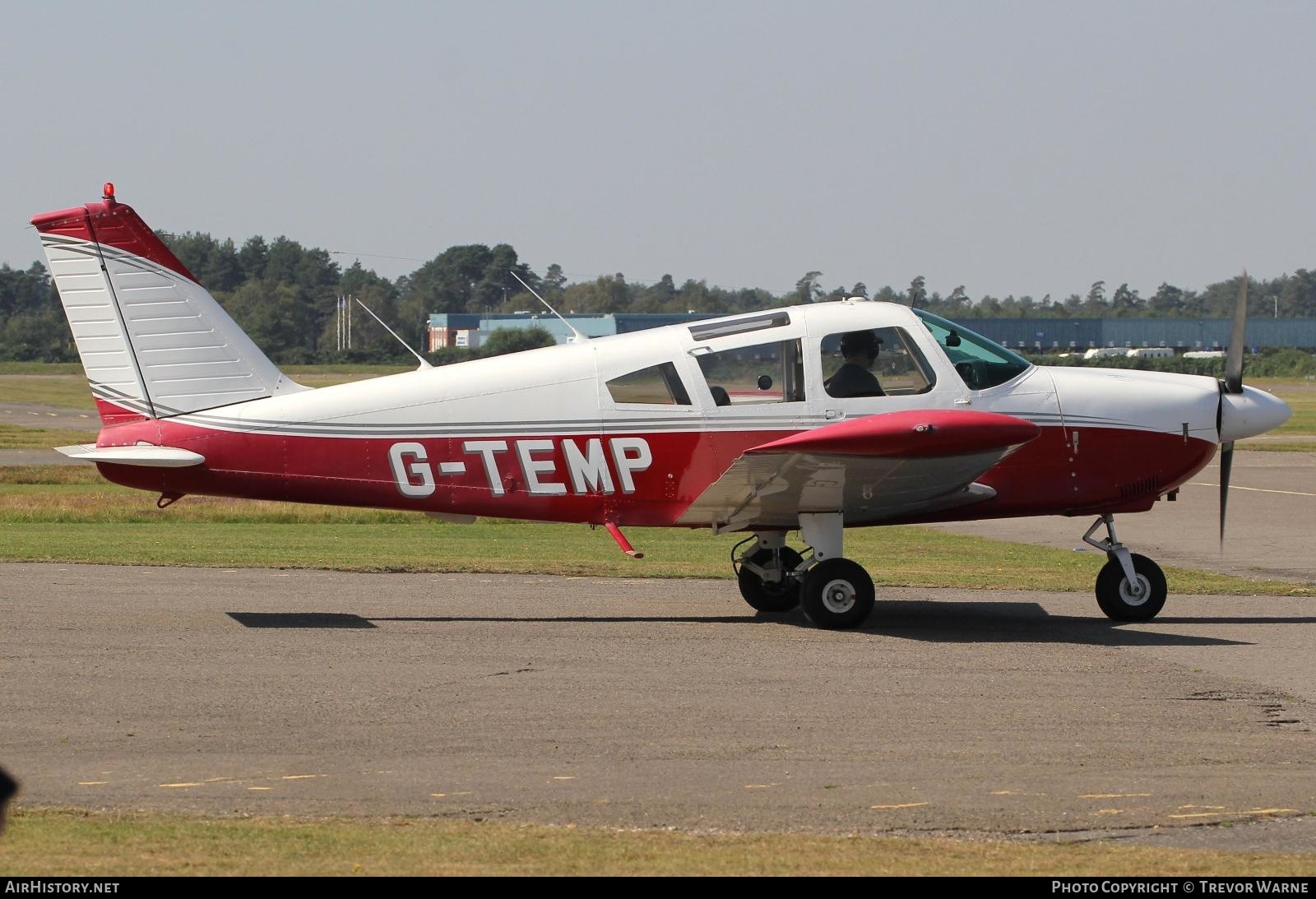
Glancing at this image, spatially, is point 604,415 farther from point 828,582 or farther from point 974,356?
point 974,356

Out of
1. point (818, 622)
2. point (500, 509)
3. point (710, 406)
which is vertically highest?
point (710, 406)

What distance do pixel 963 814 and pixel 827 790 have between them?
704 mm

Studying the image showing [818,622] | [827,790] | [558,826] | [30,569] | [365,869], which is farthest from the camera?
[30,569]

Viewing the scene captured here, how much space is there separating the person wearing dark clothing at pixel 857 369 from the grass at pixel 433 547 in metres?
3.84

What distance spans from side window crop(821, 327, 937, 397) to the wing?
0.95ft

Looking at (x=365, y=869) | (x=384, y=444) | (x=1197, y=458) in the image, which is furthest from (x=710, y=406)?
(x=365, y=869)

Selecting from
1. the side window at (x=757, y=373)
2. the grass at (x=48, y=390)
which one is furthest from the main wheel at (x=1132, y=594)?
the grass at (x=48, y=390)

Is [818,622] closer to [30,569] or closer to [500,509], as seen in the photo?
[500,509]

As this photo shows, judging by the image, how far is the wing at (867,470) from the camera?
10891 mm

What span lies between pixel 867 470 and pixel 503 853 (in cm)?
615

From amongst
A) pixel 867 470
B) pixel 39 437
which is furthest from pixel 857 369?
pixel 39 437

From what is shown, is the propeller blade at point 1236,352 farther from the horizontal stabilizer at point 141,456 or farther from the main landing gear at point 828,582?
the horizontal stabilizer at point 141,456
